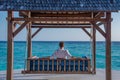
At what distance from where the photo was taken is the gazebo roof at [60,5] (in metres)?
8.95

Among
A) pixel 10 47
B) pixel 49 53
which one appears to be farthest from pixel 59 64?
pixel 49 53

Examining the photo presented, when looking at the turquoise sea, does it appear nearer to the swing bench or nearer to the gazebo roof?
the swing bench

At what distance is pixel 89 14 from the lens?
12.0 m

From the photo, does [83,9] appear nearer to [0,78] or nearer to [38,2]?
[38,2]

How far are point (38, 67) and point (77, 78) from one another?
1.67 metres

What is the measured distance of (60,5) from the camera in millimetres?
9086

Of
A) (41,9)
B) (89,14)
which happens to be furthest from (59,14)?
(41,9)

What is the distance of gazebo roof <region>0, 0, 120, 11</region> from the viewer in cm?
895

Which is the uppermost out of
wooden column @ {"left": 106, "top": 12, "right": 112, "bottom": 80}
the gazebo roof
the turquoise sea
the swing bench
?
the gazebo roof

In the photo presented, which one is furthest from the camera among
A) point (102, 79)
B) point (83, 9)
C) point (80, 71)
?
point (102, 79)

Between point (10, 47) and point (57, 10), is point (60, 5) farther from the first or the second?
point (10, 47)

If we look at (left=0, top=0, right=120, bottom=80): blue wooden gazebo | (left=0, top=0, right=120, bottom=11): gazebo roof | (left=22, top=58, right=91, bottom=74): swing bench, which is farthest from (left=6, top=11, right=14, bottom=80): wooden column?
(left=22, top=58, right=91, bottom=74): swing bench

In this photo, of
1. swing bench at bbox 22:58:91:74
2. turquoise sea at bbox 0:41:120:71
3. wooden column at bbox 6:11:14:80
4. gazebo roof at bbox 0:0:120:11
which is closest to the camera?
gazebo roof at bbox 0:0:120:11

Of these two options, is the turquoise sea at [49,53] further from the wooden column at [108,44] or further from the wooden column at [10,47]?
the wooden column at [10,47]
